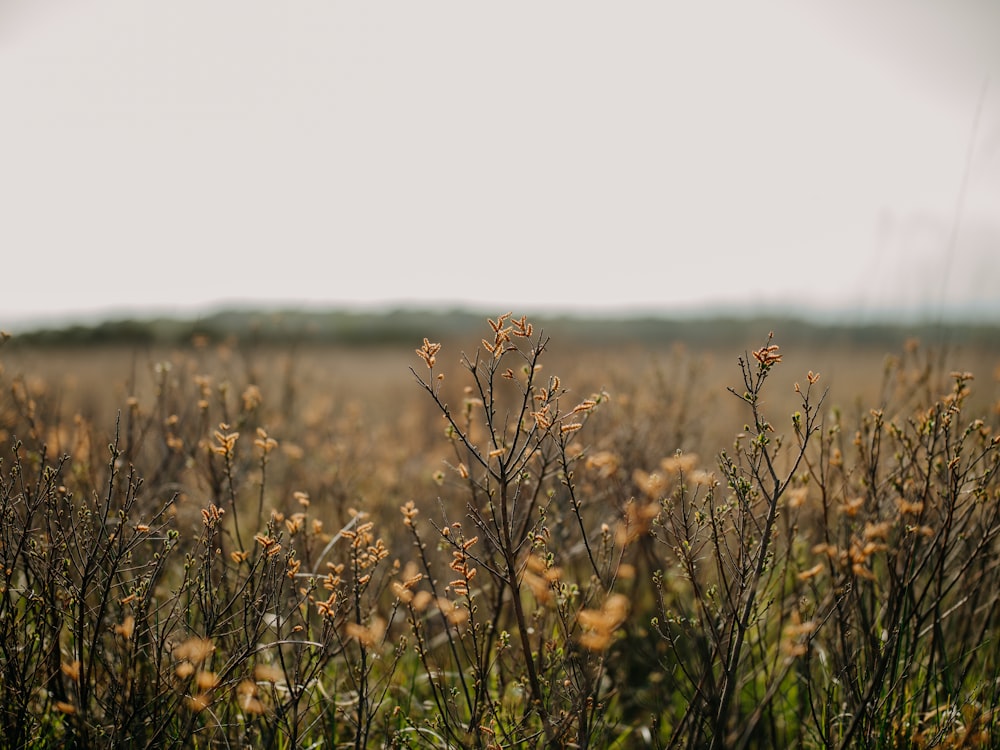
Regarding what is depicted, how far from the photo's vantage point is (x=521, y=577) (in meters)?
1.91

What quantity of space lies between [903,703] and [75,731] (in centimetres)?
295

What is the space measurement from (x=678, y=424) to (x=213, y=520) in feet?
11.8

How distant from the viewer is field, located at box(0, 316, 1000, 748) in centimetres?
189

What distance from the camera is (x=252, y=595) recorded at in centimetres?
204

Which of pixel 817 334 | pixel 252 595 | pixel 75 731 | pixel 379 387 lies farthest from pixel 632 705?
pixel 817 334

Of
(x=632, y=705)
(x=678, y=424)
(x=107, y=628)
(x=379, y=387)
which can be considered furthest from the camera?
(x=379, y=387)

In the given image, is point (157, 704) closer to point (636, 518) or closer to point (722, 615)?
point (636, 518)

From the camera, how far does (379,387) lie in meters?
13.3

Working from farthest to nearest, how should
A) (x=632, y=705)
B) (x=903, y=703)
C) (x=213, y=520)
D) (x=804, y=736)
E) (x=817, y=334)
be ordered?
(x=817, y=334) < (x=632, y=705) < (x=804, y=736) < (x=903, y=703) < (x=213, y=520)

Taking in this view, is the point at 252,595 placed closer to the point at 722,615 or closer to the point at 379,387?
the point at 722,615

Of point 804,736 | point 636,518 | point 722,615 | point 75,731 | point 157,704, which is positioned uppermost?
point 636,518

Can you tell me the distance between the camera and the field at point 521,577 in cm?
189

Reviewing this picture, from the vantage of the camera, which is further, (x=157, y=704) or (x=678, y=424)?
(x=678, y=424)

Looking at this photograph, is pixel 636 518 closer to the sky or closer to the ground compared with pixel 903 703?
closer to the sky
